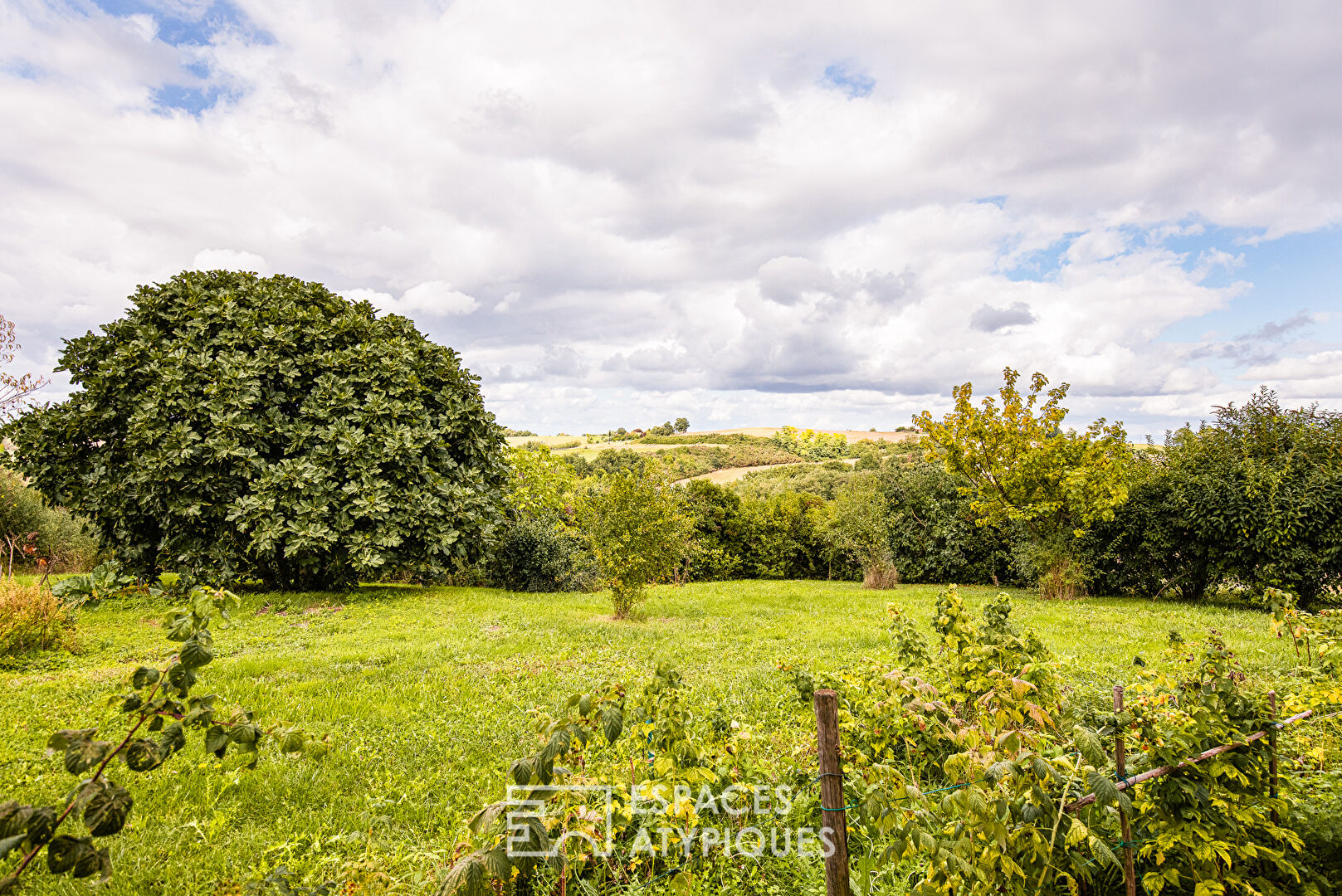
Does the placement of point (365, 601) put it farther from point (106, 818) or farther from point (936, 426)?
point (936, 426)

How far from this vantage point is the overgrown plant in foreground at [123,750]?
132 cm

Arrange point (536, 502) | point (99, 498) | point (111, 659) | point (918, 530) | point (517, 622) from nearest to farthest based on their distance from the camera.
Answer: point (111, 659)
point (517, 622)
point (99, 498)
point (918, 530)
point (536, 502)

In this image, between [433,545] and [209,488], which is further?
[433,545]

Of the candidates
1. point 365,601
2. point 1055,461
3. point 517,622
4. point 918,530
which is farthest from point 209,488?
point 918,530

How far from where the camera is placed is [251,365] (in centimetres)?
1087

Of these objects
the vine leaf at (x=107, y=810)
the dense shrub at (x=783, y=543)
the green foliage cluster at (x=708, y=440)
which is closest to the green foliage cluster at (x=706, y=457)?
the green foliage cluster at (x=708, y=440)

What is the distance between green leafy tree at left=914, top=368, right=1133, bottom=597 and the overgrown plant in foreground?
1457 cm

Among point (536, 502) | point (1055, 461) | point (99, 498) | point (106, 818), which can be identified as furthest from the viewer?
point (536, 502)

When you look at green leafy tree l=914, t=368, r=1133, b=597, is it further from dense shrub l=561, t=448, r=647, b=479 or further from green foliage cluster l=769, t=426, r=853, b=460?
green foliage cluster l=769, t=426, r=853, b=460

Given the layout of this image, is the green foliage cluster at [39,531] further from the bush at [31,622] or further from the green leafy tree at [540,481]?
the green leafy tree at [540,481]

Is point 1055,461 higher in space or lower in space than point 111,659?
higher

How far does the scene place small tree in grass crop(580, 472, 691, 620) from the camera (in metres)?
11.0

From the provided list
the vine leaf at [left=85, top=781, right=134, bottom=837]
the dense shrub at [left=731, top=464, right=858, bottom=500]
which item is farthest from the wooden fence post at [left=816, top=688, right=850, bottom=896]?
the dense shrub at [left=731, top=464, right=858, bottom=500]

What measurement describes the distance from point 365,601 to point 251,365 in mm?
4701
